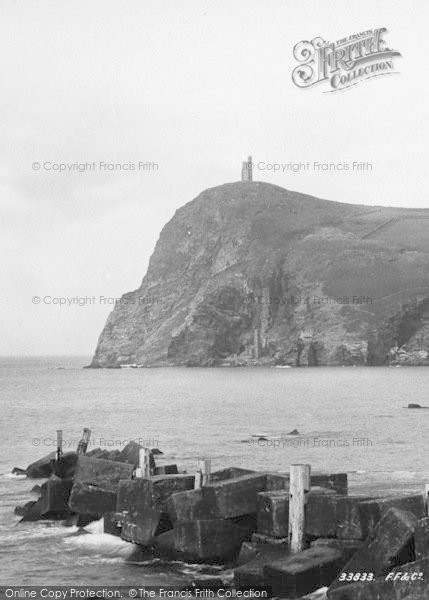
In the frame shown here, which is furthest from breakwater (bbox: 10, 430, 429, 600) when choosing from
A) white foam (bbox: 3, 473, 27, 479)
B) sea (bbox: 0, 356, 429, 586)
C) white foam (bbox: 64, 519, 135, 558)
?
white foam (bbox: 3, 473, 27, 479)

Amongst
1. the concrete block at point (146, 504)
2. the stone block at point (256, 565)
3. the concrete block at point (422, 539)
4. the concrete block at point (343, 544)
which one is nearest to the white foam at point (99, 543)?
the concrete block at point (146, 504)

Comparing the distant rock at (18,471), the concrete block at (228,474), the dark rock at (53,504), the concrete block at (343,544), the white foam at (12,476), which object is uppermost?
the concrete block at (228,474)

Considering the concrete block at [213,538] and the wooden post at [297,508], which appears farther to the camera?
the concrete block at [213,538]

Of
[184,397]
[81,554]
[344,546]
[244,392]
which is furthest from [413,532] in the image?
[244,392]

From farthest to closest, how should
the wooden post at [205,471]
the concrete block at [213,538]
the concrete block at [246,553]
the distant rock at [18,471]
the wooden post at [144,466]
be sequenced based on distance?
the distant rock at [18,471]
the wooden post at [144,466]
the wooden post at [205,471]
the concrete block at [213,538]
the concrete block at [246,553]

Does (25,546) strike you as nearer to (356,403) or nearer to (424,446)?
(424,446)

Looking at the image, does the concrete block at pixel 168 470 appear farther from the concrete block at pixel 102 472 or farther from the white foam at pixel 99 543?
the white foam at pixel 99 543

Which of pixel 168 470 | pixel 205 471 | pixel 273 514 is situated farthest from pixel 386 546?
pixel 168 470

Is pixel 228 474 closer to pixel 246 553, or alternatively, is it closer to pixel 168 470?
pixel 168 470
